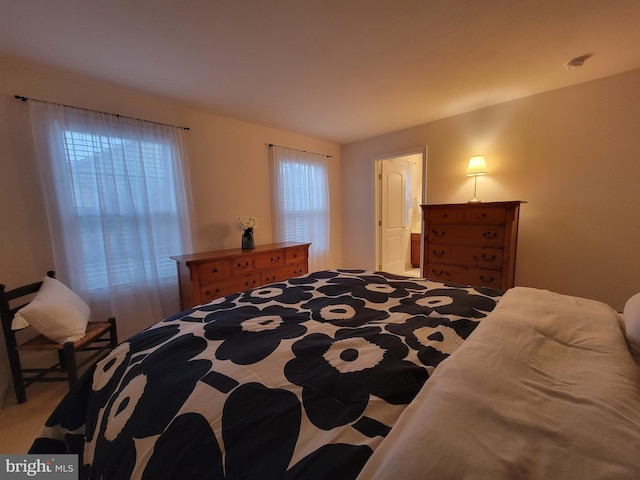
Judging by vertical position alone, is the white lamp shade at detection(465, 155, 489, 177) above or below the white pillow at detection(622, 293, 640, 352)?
above

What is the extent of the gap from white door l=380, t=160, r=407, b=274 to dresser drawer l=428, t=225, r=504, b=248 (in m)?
1.27

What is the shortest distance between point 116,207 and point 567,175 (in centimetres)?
436

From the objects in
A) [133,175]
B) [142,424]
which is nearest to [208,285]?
[133,175]

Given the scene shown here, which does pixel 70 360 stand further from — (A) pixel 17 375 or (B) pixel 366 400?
(B) pixel 366 400

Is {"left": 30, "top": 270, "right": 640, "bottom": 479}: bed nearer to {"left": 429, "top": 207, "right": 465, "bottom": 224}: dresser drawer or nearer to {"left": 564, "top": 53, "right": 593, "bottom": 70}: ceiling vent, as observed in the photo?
{"left": 429, "top": 207, "right": 465, "bottom": 224}: dresser drawer

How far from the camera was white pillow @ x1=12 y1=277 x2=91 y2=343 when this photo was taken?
1608 millimetres

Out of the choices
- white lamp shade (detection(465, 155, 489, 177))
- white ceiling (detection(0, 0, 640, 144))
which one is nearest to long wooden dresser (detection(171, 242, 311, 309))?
white ceiling (detection(0, 0, 640, 144))

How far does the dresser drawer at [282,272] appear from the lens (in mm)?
2926

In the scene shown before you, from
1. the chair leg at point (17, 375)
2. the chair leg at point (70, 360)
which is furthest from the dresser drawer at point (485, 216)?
the chair leg at point (17, 375)

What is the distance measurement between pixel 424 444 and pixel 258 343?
676 mm

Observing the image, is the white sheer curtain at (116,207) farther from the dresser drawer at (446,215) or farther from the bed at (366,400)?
the dresser drawer at (446,215)

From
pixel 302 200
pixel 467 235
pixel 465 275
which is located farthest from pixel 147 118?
pixel 465 275

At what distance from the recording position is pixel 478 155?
3.04 meters

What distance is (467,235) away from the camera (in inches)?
107
